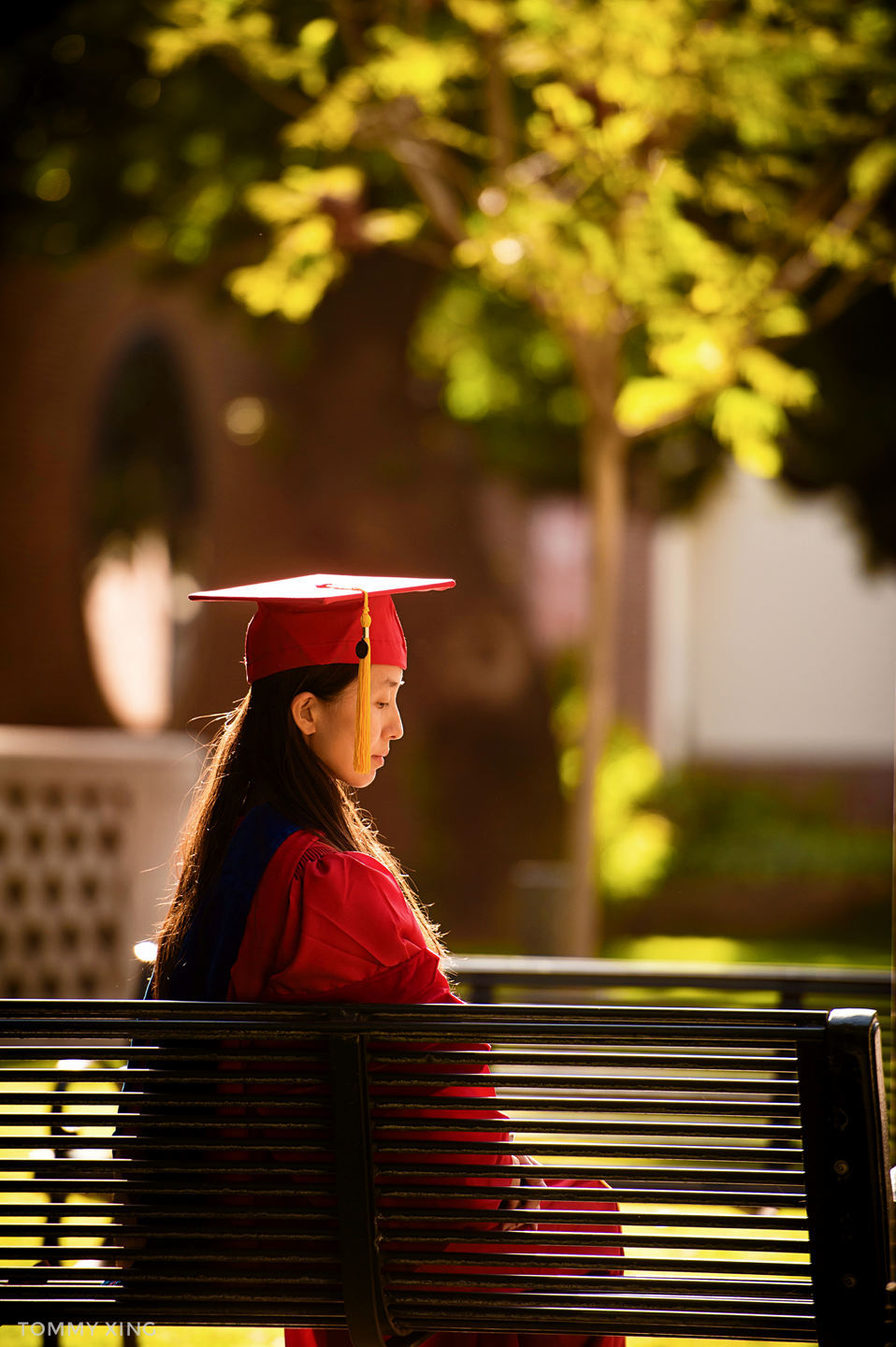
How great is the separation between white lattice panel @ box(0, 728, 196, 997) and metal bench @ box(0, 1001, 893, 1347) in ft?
18.1

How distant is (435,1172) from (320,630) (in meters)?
0.81

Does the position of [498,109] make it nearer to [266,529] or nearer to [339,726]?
[266,529]

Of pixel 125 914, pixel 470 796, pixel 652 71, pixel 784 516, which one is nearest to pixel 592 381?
pixel 652 71

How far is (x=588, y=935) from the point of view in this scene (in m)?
7.76

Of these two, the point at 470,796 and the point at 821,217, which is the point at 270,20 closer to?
the point at 821,217

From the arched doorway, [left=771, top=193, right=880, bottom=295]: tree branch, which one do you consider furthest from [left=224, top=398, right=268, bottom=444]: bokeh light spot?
[left=771, top=193, right=880, bottom=295]: tree branch

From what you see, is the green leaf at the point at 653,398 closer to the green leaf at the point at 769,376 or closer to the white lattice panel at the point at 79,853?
the green leaf at the point at 769,376

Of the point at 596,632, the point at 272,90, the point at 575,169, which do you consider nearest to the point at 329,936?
the point at 575,169

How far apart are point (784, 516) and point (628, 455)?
150 inches

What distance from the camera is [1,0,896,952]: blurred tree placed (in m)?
6.49

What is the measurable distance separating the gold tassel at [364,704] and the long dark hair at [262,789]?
0.15ft

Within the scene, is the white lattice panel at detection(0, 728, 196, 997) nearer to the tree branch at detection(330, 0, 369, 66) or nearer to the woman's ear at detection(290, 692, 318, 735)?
the tree branch at detection(330, 0, 369, 66)

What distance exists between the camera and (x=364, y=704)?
239 centimetres

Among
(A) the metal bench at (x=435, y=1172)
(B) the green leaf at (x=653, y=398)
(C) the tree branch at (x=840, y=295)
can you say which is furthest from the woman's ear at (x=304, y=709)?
(C) the tree branch at (x=840, y=295)
